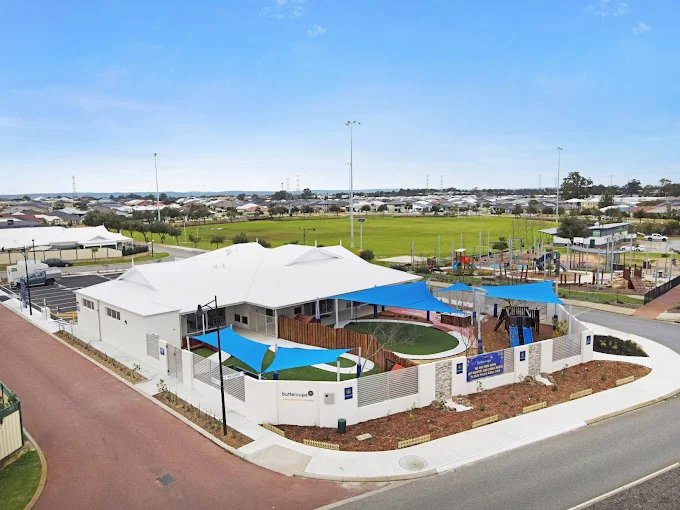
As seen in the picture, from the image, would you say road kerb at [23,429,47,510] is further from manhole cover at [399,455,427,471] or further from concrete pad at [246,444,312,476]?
manhole cover at [399,455,427,471]

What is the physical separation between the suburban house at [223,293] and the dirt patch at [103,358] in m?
0.93

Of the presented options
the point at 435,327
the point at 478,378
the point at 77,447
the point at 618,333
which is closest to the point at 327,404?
the point at 478,378

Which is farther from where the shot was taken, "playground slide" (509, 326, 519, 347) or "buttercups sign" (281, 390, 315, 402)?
"playground slide" (509, 326, 519, 347)

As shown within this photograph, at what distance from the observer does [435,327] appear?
32219 mm

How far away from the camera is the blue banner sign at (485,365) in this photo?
843 inches

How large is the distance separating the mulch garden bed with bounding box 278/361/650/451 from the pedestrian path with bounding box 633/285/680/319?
44.4 ft

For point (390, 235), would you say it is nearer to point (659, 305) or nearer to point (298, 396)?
point (659, 305)

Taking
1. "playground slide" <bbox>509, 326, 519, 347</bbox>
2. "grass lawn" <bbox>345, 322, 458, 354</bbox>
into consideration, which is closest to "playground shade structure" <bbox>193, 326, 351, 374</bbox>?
"grass lawn" <bbox>345, 322, 458, 354</bbox>

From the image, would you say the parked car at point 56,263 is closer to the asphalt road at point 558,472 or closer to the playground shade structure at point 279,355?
the playground shade structure at point 279,355

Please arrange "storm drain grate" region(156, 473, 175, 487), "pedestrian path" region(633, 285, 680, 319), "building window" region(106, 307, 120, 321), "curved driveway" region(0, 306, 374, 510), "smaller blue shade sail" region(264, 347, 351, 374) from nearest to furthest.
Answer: "curved driveway" region(0, 306, 374, 510) → "storm drain grate" region(156, 473, 175, 487) → "smaller blue shade sail" region(264, 347, 351, 374) → "building window" region(106, 307, 120, 321) → "pedestrian path" region(633, 285, 680, 319)

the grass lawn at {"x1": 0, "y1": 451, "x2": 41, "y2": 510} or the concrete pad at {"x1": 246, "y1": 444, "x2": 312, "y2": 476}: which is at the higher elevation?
the grass lawn at {"x1": 0, "y1": 451, "x2": 41, "y2": 510}

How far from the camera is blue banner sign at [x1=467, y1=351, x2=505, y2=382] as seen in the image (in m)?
21.4

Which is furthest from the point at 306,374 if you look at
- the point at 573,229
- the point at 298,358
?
the point at 573,229

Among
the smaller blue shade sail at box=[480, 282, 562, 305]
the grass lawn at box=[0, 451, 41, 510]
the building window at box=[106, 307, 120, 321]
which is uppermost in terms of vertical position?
the smaller blue shade sail at box=[480, 282, 562, 305]
